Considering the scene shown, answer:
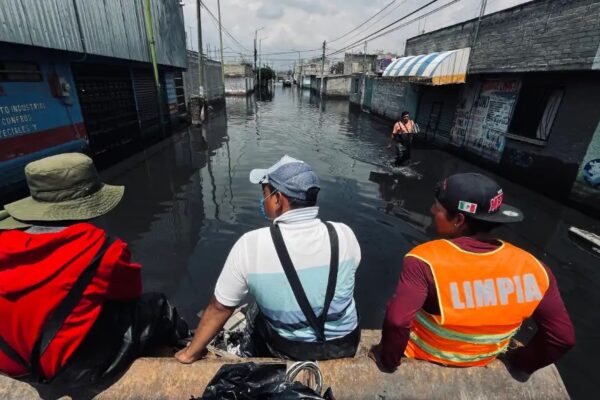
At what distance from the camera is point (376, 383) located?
6.30 ft

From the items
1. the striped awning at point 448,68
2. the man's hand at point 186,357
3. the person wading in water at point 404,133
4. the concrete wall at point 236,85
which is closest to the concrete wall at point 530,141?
the striped awning at point 448,68

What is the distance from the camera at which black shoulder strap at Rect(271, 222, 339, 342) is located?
5.60 feet

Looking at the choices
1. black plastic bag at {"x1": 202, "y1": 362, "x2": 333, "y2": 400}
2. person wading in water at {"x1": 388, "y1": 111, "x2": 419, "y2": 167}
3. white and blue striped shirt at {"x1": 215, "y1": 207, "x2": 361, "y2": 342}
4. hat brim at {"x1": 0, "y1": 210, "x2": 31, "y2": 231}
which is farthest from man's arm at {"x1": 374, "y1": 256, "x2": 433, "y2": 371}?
person wading in water at {"x1": 388, "y1": 111, "x2": 419, "y2": 167}

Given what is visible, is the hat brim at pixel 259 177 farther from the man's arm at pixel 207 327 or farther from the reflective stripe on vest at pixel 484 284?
the reflective stripe on vest at pixel 484 284

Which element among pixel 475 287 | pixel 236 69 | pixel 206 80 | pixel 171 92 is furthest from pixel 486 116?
pixel 236 69

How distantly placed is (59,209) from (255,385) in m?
1.38

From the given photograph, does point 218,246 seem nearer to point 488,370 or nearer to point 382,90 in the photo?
point 488,370

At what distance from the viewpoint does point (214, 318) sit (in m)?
1.87

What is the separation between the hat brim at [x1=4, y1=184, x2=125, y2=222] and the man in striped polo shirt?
2.68 ft

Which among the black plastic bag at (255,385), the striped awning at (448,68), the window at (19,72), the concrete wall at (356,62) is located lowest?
the black plastic bag at (255,385)

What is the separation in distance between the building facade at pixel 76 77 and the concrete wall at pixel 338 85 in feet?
96.3

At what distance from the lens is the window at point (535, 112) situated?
8672 mm


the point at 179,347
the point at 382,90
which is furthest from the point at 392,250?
the point at 382,90

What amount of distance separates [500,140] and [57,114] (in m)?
13.8
